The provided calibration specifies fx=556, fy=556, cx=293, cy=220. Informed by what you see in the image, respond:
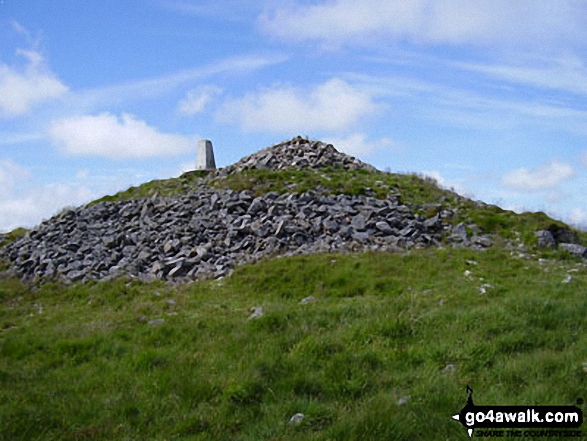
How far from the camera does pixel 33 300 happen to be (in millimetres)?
17766

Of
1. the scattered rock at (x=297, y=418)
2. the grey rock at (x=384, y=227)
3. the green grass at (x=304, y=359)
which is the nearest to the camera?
the scattered rock at (x=297, y=418)

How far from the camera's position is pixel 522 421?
21.3 feet

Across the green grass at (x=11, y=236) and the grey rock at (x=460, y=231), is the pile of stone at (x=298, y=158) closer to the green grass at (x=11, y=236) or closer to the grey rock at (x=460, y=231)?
the grey rock at (x=460, y=231)

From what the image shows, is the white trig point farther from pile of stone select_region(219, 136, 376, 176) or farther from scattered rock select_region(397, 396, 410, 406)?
scattered rock select_region(397, 396, 410, 406)

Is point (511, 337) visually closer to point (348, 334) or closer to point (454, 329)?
point (454, 329)

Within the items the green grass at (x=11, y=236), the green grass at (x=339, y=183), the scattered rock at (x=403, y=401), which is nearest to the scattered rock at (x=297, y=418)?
the scattered rock at (x=403, y=401)

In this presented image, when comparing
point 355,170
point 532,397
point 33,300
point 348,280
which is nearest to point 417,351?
point 532,397

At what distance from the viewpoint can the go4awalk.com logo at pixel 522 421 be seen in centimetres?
624

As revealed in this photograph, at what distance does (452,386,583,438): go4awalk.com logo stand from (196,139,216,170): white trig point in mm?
23919

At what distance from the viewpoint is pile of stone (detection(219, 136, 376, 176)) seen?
27.8m

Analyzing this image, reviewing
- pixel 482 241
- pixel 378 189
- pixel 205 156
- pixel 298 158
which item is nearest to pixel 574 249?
pixel 482 241

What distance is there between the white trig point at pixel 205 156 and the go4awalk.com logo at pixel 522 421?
78.5 ft

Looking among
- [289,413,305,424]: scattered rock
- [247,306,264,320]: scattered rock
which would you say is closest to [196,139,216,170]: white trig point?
[247,306,264,320]: scattered rock

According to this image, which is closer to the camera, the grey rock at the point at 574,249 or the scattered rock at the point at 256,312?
the scattered rock at the point at 256,312
